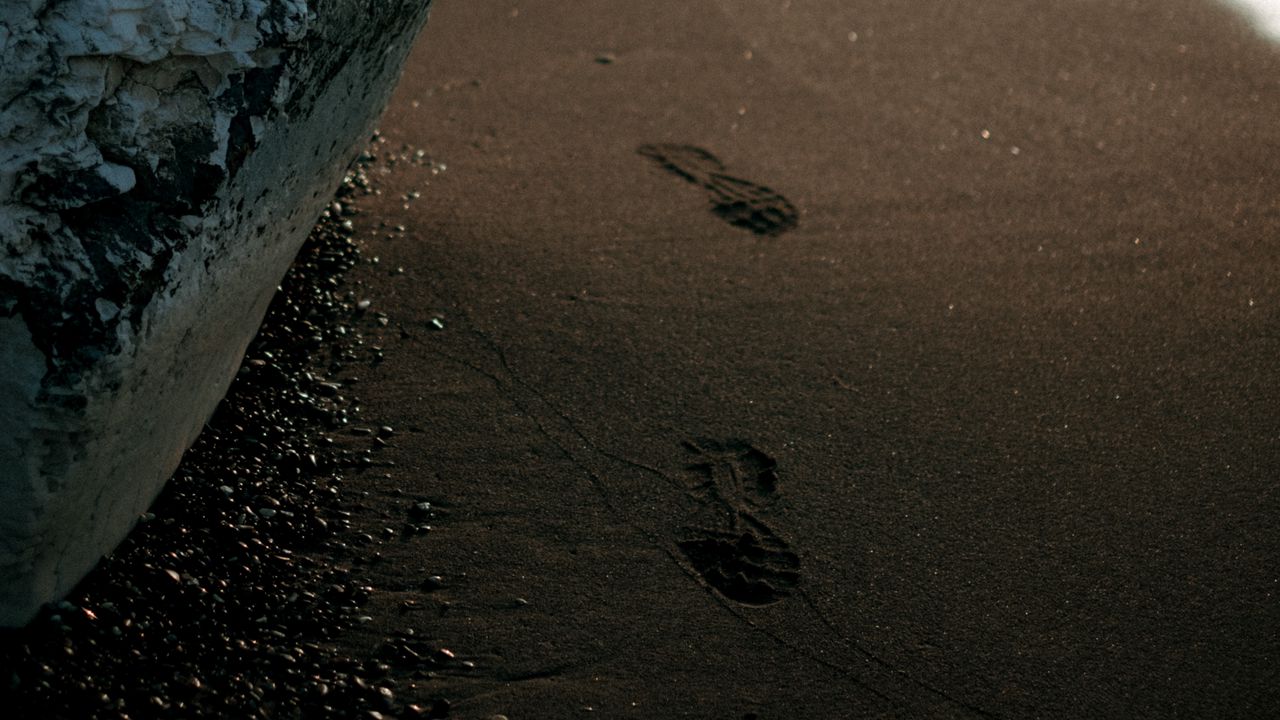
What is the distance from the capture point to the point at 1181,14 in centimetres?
597

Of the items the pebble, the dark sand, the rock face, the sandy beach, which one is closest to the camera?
the rock face

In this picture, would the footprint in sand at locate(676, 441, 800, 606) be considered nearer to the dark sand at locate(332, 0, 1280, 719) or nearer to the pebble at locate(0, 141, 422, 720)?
the dark sand at locate(332, 0, 1280, 719)

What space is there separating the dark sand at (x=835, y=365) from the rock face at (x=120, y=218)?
697mm

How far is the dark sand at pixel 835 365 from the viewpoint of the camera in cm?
285

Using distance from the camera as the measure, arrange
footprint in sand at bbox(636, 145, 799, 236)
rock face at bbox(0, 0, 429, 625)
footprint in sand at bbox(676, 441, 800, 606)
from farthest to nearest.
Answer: footprint in sand at bbox(636, 145, 799, 236) < footprint in sand at bbox(676, 441, 800, 606) < rock face at bbox(0, 0, 429, 625)

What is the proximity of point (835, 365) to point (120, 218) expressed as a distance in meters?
2.19

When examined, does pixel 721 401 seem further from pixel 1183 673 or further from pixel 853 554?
pixel 1183 673

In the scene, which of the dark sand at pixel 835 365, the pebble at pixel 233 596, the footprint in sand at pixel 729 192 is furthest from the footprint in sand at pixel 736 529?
the footprint in sand at pixel 729 192

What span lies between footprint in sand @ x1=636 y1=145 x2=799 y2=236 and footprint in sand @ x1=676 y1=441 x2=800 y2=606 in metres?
Result: 1.27

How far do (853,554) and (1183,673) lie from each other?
2.74 feet

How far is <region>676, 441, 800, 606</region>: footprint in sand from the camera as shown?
3.00m

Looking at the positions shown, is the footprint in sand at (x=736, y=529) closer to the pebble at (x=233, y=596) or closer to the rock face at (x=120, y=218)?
the pebble at (x=233, y=596)

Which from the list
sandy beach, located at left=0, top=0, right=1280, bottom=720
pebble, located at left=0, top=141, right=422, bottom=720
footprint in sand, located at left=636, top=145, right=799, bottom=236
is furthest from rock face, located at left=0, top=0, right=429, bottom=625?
footprint in sand, located at left=636, top=145, right=799, bottom=236

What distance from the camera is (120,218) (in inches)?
97.3
